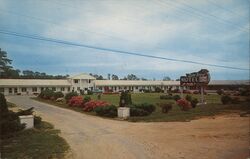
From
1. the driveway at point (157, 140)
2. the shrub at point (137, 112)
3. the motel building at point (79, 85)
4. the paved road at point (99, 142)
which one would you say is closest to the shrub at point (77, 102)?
the shrub at point (137, 112)

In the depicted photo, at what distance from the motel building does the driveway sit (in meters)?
45.0

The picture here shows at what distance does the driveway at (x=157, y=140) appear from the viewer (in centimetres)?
1245

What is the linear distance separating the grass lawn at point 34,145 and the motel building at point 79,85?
44.6 meters

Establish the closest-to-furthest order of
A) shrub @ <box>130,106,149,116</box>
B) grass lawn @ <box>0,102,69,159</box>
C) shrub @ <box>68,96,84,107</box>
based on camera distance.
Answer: grass lawn @ <box>0,102,69,159</box> → shrub @ <box>130,106,149,116</box> → shrub @ <box>68,96,84,107</box>

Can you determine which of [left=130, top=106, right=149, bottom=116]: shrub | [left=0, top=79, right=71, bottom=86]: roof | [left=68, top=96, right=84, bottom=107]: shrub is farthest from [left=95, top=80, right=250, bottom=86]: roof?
[left=130, top=106, right=149, bottom=116]: shrub

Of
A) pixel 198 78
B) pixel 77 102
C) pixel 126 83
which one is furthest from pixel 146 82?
pixel 77 102

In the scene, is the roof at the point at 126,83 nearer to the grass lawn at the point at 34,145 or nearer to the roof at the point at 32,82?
the roof at the point at 32,82

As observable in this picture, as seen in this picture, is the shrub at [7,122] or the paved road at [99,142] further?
the shrub at [7,122]

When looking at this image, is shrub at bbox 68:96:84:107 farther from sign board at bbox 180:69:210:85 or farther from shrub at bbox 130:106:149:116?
sign board at bbox 180:69:210:85

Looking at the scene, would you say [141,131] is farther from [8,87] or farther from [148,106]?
[8,87]

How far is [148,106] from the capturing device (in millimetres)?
26734

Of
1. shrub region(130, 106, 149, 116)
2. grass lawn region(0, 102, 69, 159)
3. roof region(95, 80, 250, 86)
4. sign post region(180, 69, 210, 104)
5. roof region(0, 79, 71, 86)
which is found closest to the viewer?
grass lawn region(0, 102, 69, 159)

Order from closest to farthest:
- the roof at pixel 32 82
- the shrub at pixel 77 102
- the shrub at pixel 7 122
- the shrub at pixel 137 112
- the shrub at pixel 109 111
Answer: the shrub at pixel 7 122
the shrub at pixel 137 112
the shrub at pixel 109 111
the shrub at pixel 77 102
the roof at pixel 32 82

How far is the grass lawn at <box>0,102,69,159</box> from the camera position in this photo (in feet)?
40.1
